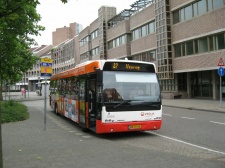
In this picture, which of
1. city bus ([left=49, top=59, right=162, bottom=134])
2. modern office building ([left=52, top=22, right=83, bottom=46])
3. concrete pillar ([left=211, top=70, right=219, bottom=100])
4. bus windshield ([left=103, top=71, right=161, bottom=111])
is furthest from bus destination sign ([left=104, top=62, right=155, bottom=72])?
modern office building ([left=52, top=22, right=83, bottom=46])

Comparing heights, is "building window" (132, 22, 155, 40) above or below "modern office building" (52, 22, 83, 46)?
below

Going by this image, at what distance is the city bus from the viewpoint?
9492 millimetres

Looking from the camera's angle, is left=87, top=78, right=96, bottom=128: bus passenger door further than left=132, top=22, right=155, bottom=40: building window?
No

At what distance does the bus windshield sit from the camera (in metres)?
9.55

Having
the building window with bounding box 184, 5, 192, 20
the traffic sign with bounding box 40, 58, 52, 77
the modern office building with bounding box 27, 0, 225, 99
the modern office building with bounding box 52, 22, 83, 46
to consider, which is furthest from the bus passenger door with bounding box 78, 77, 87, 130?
the modern office building with bounding box 52, 22, 83, 46

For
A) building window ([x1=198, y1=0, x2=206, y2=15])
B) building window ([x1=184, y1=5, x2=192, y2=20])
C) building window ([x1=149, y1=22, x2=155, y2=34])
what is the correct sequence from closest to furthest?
building window ([x1=198, y1=0, x2=206, y2=15])
building window ([x1=184, y1=5, x2=192, y2=20])
building window ([x1=149, y1=22, x2=155, y2=34])

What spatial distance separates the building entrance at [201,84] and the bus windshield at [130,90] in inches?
791

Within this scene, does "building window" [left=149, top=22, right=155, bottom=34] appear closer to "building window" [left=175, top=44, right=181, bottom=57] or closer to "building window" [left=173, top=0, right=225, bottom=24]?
"building window" [left=173, top=0, right=225, bottom=24]

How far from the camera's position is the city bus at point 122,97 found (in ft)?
31.1

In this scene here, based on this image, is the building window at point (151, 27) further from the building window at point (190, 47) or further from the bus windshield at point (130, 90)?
the bus windshield at point (130, 90)

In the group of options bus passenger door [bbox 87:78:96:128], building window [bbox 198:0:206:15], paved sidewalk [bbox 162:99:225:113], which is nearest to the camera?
bus passenger door [bbox 87:78:96:128]

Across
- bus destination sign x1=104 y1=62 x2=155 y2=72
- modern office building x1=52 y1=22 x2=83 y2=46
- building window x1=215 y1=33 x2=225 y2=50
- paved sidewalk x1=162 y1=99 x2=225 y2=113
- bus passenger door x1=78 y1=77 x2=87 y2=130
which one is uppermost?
modern office building x1=52 y1=22 x2=83 y2=46

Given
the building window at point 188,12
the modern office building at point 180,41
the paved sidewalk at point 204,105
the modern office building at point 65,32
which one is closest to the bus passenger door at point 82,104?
the paved sidewalk at point 204,105

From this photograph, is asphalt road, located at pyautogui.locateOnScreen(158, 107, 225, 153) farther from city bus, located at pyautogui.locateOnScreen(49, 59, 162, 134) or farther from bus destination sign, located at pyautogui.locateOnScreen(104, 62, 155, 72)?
bus destination sign, located at pyautogui.locateOnScreen(104, 62, 155, 72)
